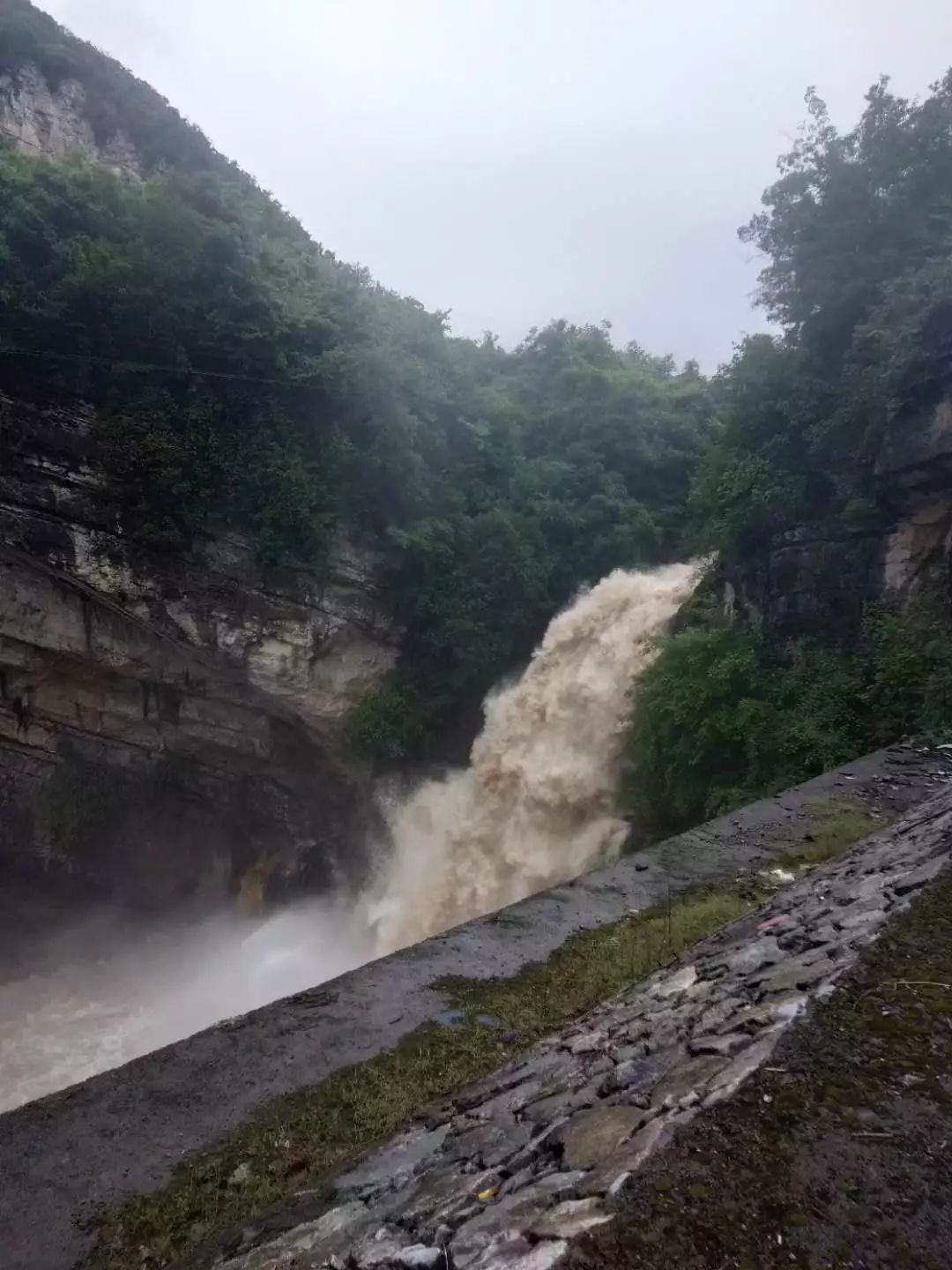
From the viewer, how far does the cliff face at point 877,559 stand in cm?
807

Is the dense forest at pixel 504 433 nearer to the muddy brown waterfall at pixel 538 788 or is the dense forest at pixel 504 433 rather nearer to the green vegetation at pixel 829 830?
the muddy brown waterfall at pixel 538 788

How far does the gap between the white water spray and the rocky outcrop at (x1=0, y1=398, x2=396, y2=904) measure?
0.99 metres

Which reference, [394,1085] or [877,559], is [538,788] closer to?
[877,559]

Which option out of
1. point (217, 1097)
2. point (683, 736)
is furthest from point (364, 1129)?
point (683, 736)

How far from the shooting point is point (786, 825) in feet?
18.2

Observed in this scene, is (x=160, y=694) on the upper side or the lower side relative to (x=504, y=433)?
lower

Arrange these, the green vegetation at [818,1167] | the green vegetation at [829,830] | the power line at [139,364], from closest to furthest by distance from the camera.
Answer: the green vegetation at [818,1167] → the green vegetation at [829,830] → the power line at [139,364]

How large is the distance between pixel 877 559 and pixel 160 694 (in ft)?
34.0

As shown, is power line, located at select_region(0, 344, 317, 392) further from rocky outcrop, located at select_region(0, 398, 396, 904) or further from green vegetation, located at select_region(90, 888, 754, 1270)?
green vegetation, located at select_region(90, 888, 754, 1270)

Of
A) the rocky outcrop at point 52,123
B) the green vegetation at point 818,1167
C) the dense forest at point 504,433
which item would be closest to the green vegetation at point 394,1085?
the green vegetation at point 818,1167

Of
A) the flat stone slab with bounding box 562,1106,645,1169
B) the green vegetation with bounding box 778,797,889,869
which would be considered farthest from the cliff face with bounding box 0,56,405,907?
the flat stone slab with bounding box 562,1106,645,1169

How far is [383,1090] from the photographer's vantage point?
2979 millimetres

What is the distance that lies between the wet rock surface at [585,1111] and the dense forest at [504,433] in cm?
518

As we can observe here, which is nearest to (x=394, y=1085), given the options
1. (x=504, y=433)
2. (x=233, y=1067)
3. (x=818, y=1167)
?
(x=233, y=1067)
